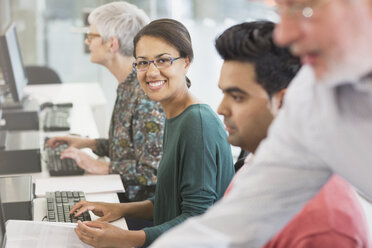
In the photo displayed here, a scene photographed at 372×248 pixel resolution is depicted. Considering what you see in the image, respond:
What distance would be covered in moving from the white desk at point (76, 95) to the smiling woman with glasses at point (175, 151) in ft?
6.75

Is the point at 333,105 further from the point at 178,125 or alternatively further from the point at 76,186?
the point at 76,186

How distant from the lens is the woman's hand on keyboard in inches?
77.9

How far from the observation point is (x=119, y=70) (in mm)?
2795

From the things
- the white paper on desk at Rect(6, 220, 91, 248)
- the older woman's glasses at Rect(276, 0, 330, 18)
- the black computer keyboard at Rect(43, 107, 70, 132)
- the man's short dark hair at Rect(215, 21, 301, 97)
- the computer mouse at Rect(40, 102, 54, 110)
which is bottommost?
the computer mouse at Rect(40, 102, 54, 110)

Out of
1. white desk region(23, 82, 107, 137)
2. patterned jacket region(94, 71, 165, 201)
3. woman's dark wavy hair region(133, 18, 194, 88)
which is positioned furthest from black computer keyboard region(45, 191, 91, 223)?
white desk region(23, 82, 107, 137)

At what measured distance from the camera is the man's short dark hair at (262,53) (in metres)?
1.34

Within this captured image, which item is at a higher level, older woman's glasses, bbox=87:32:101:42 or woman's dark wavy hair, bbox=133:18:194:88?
woman's dark wavy hair, bbox=133:18:194:88

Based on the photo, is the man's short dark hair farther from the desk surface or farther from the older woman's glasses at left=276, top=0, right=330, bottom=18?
the desk surface

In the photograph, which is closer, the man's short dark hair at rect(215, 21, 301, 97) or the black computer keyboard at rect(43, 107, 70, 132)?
the man's short dark hair at rect(215, 21, 301, 97)

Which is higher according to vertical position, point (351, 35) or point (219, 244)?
point (351, 35)

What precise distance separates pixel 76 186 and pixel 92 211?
385 mm

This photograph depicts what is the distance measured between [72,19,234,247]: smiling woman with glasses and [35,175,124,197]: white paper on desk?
0.89ft

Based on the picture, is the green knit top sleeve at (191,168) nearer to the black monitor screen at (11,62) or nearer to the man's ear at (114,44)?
the man's ear at (114,44)

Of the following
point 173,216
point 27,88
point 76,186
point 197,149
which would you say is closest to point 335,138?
point 197,149
